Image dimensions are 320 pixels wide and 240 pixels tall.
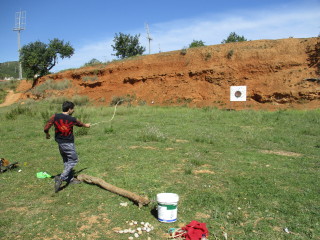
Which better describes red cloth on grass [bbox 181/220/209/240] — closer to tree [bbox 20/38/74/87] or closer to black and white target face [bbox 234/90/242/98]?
black and white target face [bbox 234/90/242/98]

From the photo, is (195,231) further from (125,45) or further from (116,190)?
(125,45)

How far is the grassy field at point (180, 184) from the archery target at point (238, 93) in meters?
9.22

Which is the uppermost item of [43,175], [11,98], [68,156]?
[11,98]

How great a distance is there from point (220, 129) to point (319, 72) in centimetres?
1217

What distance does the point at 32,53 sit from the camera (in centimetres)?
3494

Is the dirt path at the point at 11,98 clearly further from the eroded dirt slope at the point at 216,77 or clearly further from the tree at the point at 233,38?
the tree at the point at 233,38

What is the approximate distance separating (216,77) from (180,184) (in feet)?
62.1

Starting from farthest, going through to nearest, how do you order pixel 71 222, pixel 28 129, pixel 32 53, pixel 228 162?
pixel 32 53 → pixel 28 129 → pixel 228 162 → pixel 71 222

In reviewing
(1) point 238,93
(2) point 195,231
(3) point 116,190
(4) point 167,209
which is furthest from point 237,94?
(2) point 195,231

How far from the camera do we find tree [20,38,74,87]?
3528 cm

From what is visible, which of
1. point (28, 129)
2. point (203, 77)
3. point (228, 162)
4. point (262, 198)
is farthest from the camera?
point (203, 77)

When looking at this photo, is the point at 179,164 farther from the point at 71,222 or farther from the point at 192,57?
the point at 192,57

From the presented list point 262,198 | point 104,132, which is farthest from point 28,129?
point 262,198

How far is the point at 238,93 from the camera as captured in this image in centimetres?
2028
